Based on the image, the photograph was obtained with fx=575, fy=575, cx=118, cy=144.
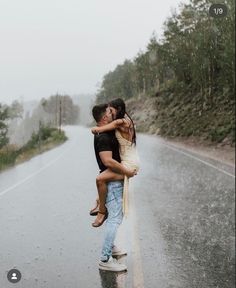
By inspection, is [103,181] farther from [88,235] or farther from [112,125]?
[88,235]

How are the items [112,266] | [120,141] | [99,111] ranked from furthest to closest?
[112,266] → [120,141] → [99,111]

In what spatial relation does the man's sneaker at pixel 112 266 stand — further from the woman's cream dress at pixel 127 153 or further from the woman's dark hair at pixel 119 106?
the woman's dark hair at pixel 119 106

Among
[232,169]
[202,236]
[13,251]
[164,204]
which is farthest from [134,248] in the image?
[232,169]

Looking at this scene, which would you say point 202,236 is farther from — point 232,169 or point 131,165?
point 232,169

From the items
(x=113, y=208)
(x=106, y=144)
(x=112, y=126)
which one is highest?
(x=112, y=126)

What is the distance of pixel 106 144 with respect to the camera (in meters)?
3.43

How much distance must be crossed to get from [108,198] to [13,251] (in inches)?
106

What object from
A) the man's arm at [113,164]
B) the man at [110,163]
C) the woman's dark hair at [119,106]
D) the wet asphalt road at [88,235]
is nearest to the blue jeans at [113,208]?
the man at [110,163]

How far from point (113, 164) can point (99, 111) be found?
0.45 metres

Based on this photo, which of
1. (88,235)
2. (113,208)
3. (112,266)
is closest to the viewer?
(113,208)

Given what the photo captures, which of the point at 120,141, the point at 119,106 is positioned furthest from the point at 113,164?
the point at 119,106

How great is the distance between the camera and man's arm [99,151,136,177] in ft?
11.1

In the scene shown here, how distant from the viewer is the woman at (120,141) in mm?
3213

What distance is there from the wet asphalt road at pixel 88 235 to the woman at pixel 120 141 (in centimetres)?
72
